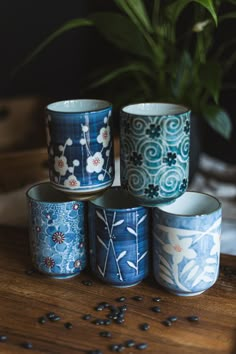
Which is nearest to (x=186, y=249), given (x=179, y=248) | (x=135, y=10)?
(x=179, y=248)

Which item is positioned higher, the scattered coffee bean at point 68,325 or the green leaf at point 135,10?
the green leaf at point 135,10

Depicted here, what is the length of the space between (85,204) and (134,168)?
0.39 feet

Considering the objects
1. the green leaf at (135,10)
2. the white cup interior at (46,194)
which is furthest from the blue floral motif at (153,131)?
the green leaf at (135,10)

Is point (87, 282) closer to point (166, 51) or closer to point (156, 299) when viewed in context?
point (156, 299)

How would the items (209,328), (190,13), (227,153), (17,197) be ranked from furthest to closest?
(227,153) < (190,13) < (17,197) < (209,328)

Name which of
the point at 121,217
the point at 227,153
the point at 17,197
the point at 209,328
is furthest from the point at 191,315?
the point at 227,153

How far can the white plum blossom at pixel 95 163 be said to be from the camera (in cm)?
83

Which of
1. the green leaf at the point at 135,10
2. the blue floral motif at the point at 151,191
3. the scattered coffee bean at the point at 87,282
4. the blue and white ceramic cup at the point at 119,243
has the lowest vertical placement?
the scattered coffee bean at the point at 87,282

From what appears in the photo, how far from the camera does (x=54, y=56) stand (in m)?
1.66

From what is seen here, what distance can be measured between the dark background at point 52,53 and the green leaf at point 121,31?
1.31 feet

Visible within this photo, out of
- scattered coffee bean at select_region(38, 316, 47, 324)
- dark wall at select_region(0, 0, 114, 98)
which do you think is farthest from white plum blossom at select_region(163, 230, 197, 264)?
dark wall at select_region(0, 0, 114, 98)

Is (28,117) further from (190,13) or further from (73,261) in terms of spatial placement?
(73,261)

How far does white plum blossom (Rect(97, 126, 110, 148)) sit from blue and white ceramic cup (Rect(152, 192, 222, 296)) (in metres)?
0.13

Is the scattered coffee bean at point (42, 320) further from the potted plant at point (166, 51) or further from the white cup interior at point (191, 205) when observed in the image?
the potted plant at point (166, 51)
